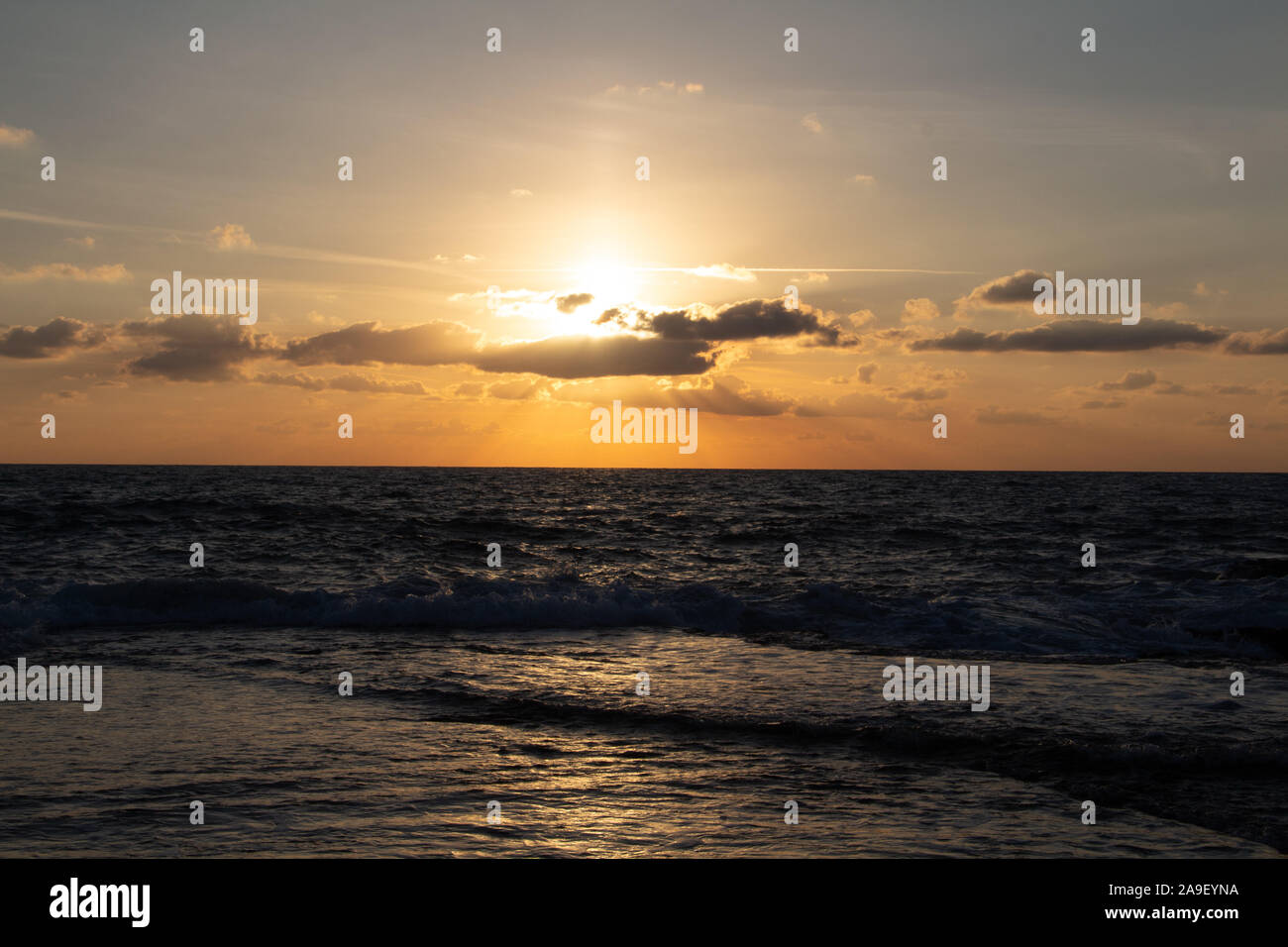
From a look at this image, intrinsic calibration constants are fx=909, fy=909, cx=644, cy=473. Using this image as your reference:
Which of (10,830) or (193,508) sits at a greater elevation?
(193,508)

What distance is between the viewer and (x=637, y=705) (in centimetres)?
1252

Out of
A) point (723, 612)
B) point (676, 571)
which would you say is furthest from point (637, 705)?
point (676, 571)

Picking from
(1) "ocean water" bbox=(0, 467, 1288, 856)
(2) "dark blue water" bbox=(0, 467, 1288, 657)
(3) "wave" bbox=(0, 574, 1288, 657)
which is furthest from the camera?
(2) "dark blue water" bbox=(0, 467, 1288, 657)

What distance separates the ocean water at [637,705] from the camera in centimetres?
786

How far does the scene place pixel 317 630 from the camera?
19828 millimetres

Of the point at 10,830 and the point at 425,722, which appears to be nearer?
the point at 10,830

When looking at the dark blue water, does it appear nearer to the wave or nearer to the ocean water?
the wave

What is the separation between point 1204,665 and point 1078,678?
3.24 m

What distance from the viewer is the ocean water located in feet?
25.8

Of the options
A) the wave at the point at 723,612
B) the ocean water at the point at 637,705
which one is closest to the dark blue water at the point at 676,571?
the wave at the point at 723,612

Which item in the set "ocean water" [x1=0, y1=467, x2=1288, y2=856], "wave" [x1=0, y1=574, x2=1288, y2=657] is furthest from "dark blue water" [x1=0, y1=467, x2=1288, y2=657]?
"ocean water" [x1=0, y1=467, x2=1288, y2=856]

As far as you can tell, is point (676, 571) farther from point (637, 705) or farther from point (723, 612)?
point (637, 705)
